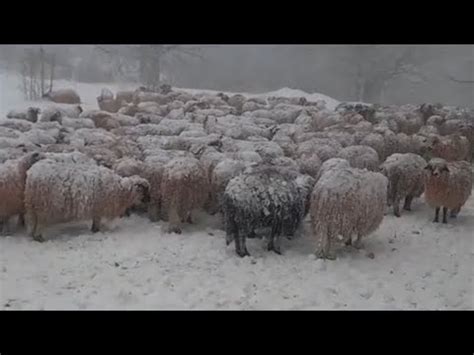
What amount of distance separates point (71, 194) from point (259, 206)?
2.21 metres

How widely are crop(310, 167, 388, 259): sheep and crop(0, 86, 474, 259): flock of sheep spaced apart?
11mm

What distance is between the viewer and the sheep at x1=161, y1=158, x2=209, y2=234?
6.86 meters

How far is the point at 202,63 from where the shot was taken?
2047 centimetres

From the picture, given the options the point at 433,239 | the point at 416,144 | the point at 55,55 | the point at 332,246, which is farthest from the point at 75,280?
the point at 55,55

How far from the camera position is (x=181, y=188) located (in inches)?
270

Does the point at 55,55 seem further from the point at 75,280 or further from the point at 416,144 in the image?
the point at 75,280

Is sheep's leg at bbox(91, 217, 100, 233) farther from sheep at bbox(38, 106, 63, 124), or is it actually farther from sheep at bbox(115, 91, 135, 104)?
sheep at bbox(115, 91, 135, 104)

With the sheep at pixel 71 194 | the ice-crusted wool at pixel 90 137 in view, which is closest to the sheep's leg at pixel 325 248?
the sheep at pixel 71 194

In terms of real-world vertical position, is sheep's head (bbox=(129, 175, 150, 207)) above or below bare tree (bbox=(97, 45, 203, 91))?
below

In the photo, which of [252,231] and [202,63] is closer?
[252,231]

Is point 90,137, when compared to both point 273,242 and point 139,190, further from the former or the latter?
point 273,242

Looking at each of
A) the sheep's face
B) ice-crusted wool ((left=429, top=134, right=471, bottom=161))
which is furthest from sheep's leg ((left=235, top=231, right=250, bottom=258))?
ice-crusted wool ((left=429, top=134, right=471, bottom=161))

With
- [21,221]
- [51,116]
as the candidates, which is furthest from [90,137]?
[21,221]
